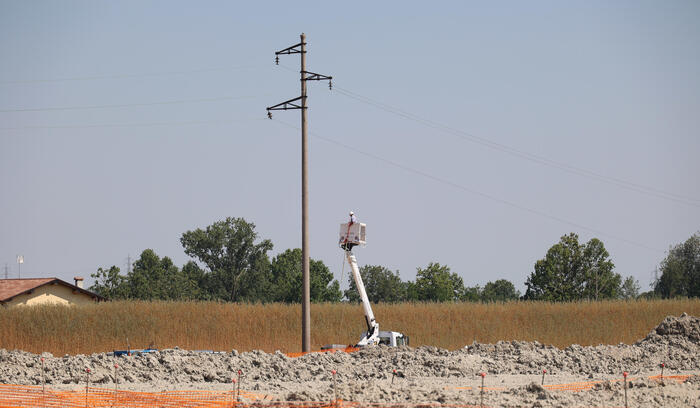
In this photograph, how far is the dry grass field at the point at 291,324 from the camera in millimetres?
33594

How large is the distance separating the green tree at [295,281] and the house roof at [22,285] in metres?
34.0

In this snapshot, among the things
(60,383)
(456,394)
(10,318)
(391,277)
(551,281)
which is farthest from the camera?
(391,277)

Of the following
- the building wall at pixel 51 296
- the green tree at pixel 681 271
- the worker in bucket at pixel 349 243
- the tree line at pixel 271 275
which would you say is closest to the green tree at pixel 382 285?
the tree line at pixel 271 275

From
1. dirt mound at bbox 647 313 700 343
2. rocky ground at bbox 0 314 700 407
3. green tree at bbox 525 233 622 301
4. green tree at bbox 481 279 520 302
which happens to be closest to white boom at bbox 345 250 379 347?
rocky ground at bbox 0 314 700 407

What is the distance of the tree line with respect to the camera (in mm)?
66812

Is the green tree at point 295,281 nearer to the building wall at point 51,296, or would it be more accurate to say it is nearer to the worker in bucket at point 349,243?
the building wall at point 51,296

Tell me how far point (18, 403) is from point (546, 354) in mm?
15665

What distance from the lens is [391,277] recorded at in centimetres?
9900

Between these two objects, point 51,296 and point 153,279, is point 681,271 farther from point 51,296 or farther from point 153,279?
point 51,296

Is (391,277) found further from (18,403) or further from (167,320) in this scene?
(18,403)

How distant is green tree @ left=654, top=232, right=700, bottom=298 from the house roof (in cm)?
5206

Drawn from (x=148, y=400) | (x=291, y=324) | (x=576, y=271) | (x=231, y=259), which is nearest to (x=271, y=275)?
(x=231, y=259)

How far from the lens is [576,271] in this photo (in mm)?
66625

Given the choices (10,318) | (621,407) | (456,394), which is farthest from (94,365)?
(10,318)
